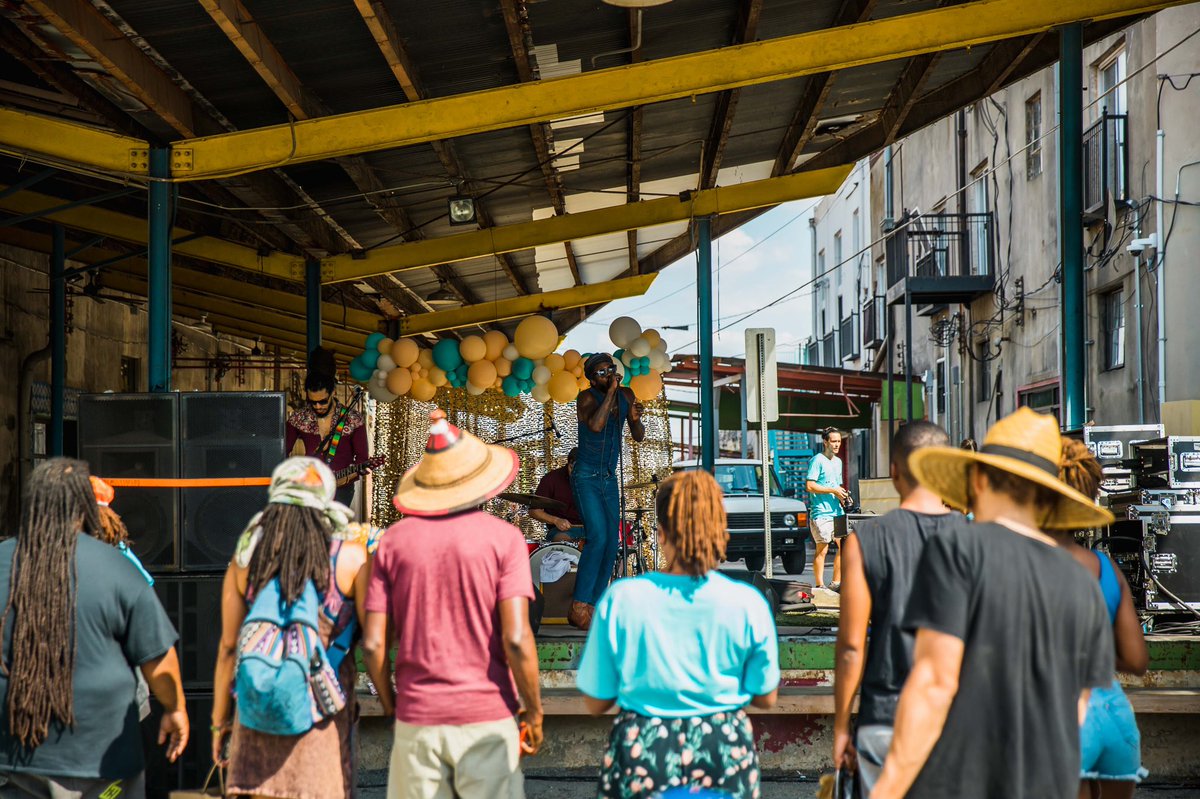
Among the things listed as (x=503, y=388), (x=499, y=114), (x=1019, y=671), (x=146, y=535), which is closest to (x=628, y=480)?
(x=503, y=388)

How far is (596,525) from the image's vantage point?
7.62 meters

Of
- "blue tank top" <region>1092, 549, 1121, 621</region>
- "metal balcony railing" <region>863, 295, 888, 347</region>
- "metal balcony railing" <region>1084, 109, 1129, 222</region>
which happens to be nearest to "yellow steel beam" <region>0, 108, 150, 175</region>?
"blue tank top" <region>1092, 549, 1121, 621</region>

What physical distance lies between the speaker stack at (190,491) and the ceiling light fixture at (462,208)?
4447 mm

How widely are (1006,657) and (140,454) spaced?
4.89 m

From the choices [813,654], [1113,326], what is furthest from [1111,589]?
[1113,326]

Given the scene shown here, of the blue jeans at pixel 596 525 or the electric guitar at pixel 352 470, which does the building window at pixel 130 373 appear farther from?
the blue jeans at pixel 596 525

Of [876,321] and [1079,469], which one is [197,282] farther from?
[876,321]

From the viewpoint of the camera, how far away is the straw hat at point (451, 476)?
156 inches

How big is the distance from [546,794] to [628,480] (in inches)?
314

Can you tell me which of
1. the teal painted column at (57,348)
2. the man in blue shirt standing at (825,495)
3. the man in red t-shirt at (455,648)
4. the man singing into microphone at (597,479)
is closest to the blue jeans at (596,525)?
the man singing into microphone at (597,479)

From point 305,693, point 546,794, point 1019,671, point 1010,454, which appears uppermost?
point 1010,454

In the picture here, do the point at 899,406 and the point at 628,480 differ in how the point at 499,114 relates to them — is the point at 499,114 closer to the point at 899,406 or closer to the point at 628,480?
the point at 628,480

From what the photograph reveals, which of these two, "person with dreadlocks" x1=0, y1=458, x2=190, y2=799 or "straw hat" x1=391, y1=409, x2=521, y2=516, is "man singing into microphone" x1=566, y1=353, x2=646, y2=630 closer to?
"straw hat" x1=391, y1=409, x2=521, y2=516

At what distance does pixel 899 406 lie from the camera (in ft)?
82.8
